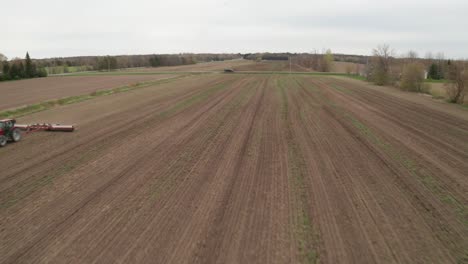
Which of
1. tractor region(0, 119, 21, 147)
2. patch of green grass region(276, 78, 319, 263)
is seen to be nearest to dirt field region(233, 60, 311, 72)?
tractor region(0, 119, 21, 147)

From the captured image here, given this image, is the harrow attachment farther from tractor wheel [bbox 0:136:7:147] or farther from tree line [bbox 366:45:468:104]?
tree line [bbox 366:45:468:104]

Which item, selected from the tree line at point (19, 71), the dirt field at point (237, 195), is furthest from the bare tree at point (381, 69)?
the tree line at point (19, 71)

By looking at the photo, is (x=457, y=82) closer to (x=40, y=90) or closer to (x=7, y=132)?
(x=7, y=132)

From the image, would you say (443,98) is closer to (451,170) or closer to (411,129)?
(411,129)

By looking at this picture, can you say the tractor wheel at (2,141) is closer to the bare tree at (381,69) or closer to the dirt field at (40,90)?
Answer: the dirt field at (40,90)

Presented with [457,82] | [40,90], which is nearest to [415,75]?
[457,82]

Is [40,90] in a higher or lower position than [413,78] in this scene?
lower

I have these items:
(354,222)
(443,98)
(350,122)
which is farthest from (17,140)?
(443,98)
